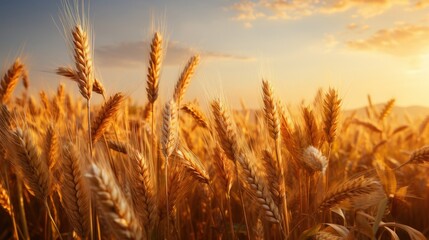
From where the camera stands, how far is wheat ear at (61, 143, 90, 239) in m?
1.73

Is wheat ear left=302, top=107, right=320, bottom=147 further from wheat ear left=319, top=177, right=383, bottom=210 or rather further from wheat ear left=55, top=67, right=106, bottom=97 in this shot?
wheat ear left=55, top=67, right=106, bottom=97

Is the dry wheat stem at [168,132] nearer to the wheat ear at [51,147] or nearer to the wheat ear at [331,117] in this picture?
the wheat ear at [51,147]

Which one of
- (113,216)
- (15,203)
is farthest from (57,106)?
(113,216)

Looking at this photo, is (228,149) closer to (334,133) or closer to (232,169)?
(232,169)

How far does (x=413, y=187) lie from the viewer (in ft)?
13.1

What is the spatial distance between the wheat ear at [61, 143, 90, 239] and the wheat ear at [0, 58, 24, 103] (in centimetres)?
189

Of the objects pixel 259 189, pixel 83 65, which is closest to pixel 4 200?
pixel 83 65

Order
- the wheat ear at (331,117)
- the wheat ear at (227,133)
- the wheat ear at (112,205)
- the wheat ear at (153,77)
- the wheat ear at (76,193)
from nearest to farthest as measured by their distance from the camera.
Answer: the wheat ear at (112,205) → the wheat ear at (76,193) → the wheat ear at (227,133) → the wheat ear at (331,117) → the wheat ear at (153,77)

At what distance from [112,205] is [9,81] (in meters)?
2.68

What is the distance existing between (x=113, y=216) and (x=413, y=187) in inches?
140

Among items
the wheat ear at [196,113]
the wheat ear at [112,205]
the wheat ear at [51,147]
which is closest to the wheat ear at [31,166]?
the wheat ear at [51,147]

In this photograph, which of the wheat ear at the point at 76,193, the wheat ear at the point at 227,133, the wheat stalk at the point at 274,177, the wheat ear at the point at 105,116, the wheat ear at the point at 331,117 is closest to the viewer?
the wheat ear at the point at 76,193

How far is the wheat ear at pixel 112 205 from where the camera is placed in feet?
4.08

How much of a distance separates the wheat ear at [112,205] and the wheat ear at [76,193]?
509 millimetres
